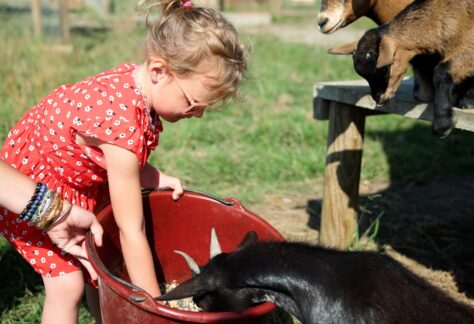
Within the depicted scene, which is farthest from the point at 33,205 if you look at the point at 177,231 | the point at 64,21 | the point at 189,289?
the point at 64,21

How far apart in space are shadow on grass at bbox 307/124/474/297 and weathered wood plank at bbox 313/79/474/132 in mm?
564

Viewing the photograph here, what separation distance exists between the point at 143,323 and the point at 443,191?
308 centimetres

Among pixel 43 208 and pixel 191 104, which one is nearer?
pixel 43 208

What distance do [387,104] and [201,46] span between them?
1046 mm

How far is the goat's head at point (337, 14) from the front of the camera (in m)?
3.16

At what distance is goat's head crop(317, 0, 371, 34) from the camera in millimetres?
3156

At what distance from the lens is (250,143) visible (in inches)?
195

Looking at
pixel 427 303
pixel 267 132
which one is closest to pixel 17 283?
pixel 427 303

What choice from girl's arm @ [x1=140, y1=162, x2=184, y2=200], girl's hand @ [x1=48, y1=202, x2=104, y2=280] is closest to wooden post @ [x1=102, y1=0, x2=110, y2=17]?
girl's arm @ [x1=140, y1=162, x2=184, y2=200]

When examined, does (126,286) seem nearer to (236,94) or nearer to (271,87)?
(236,94)

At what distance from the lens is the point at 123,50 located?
8086 millimetres

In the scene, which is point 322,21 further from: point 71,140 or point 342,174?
point 71,140

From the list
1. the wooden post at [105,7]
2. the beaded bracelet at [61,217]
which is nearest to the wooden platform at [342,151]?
the beaded bracelet at [61,217]

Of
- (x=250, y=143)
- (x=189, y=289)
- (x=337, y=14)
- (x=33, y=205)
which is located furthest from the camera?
(x=250, y=143)
